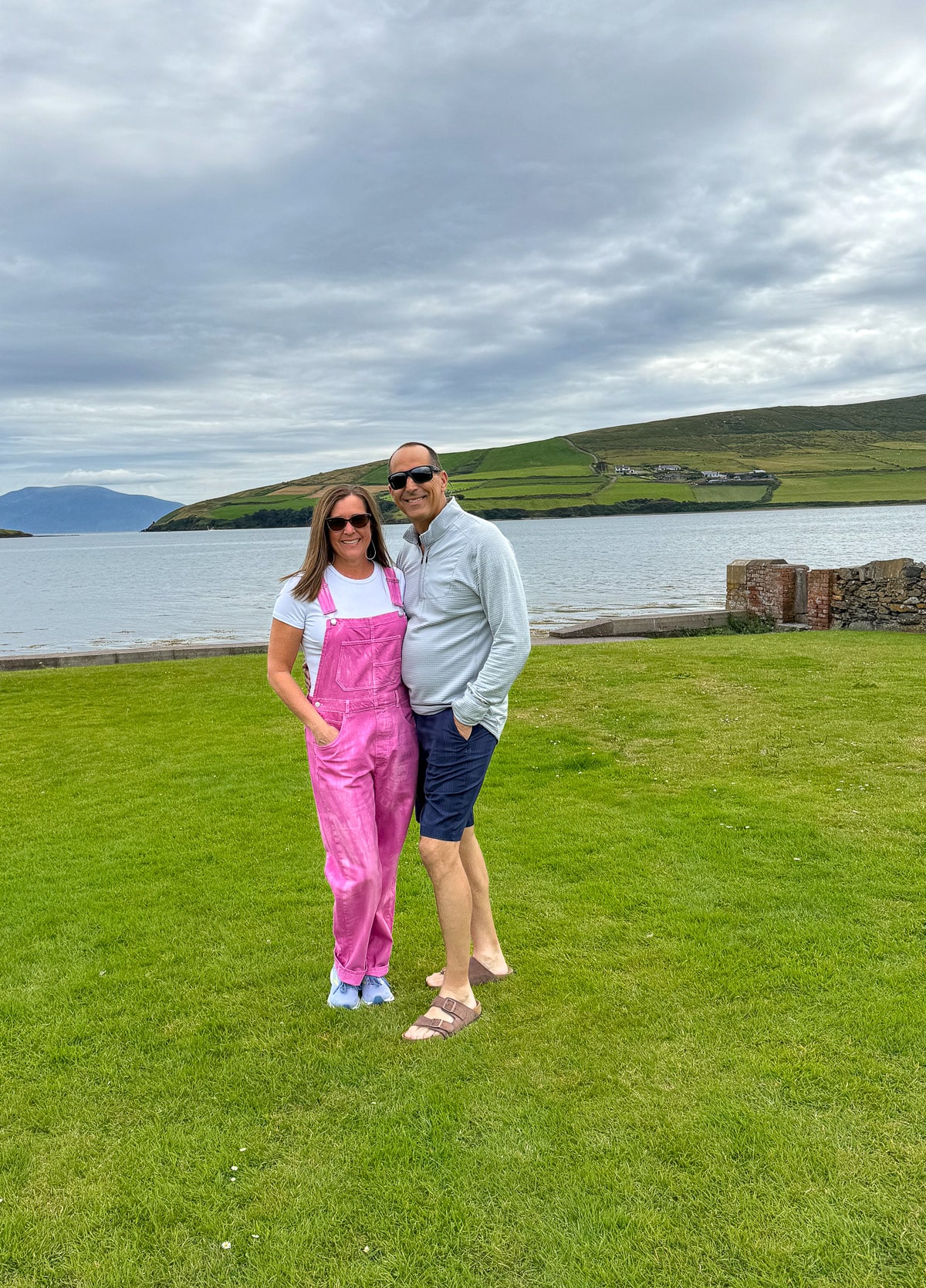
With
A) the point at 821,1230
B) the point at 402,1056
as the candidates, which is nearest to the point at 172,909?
the point at 402,1056

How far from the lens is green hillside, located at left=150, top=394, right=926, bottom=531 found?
13975cm

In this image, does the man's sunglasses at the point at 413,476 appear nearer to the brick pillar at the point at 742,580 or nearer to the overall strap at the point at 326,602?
the overall strap at the point at 326,602

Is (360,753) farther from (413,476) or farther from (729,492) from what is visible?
(729,492)

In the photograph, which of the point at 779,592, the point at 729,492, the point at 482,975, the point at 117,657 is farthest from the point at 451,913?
the point at 729,492

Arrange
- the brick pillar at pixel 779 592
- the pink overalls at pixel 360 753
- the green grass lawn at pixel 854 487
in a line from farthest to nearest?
the green grass lawn at pixel 854 487
the brick pillar at pixel 779 592
the pink overalls at pixel 360 753

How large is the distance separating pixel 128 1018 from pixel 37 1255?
4.48ft

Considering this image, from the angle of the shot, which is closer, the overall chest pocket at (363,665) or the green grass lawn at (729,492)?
the overall chest pocket at (363,665)

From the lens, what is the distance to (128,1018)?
402 centimetres

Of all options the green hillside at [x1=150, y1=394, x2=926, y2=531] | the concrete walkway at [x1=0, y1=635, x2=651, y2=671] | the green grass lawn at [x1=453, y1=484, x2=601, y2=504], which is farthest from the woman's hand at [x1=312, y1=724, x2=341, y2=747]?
the green grass lawn at [x1=453, y1=484, x2=601, y2=504]

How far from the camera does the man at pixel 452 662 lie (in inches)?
144

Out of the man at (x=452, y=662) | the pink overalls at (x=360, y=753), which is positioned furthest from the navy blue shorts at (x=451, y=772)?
the pink overalls at (x=360, y=753)

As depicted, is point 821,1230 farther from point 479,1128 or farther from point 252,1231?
point 252,1231

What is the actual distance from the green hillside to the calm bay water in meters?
18.2

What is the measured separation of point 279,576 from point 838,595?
4567 cm
